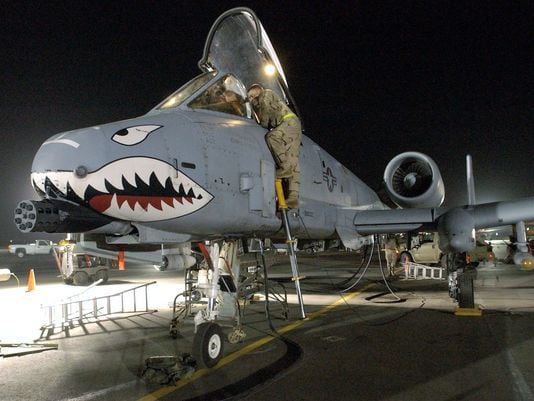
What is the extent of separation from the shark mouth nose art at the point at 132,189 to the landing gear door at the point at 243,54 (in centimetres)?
288

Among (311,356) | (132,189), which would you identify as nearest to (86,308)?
(311,356)

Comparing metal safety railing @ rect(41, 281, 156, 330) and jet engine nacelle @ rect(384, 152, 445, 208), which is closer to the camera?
metal safety railing @ rect(41, 281, 156, 330)

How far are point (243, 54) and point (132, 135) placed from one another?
3.20 metres

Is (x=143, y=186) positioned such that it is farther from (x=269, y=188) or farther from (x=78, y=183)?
(x=269, y=188)

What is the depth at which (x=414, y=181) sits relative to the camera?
1172 centimetres

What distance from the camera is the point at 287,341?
23.5ft

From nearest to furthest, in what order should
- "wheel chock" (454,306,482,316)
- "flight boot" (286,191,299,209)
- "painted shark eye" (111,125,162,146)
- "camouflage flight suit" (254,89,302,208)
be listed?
"painted shark eye" (111,125,162,146), "camouflage flight suit" (254,89,302,208), "flight boot" (286,191,299,209), "wheel chock" (454,306,482,316)

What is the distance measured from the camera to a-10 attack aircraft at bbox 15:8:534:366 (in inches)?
168

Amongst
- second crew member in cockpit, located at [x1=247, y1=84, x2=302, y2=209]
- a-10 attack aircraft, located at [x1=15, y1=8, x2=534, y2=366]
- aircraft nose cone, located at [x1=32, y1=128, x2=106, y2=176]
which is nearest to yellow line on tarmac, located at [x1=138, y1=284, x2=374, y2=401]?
a-10 attack aircraft, located at [x1=15, y1=8, x2=534, y2=366]

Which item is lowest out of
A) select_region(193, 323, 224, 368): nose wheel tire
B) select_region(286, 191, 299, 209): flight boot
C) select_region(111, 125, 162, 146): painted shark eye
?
select_region(193, 323, 224, 368): nose wheel tire

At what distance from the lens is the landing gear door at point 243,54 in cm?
695

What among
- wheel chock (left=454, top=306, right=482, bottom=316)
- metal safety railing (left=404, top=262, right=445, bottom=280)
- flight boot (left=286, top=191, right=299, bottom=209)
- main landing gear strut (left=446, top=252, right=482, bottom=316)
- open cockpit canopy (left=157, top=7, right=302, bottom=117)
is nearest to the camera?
flight boot (left=286, top=191, right=299, bottom=209)

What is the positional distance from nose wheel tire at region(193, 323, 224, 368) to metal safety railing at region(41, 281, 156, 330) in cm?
400

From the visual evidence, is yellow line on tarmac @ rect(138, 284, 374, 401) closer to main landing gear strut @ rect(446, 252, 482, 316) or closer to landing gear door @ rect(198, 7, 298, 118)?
main landing gear strut @ rect(446, 252, 482, 316)
